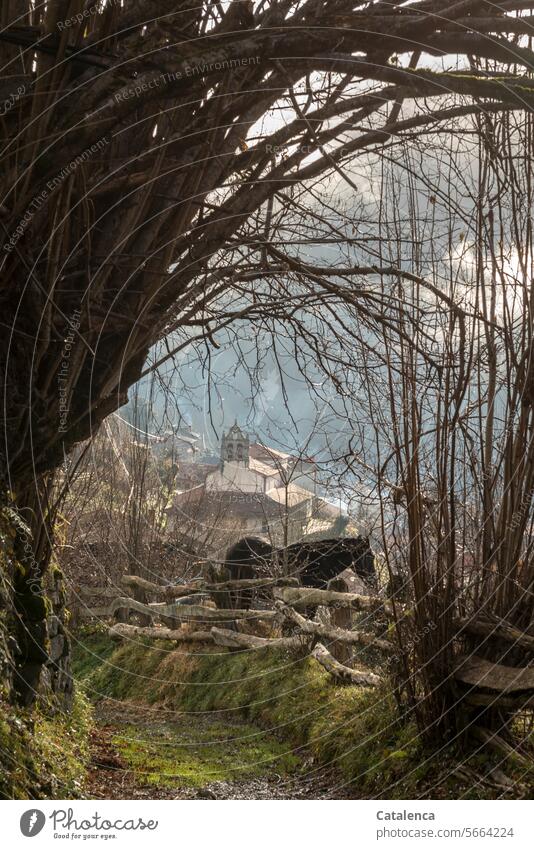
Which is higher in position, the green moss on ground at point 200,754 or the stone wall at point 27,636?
the stone wall at point 27,636

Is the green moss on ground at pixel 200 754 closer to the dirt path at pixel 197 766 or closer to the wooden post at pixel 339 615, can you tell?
the dirt path at pixel 197 766

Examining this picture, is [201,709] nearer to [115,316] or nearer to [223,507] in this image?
[115,316]

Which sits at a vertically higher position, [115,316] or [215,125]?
[215,125]

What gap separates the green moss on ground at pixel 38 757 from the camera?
10.3 ft

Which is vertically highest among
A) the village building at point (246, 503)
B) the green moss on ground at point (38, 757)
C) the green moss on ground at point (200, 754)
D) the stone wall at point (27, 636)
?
→ the village building at point (246, 503)

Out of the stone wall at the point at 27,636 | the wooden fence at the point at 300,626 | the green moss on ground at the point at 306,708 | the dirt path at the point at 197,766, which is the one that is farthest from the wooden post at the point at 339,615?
the stone wall at the point at 27,636

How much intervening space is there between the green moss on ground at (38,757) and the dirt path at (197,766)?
150 mm

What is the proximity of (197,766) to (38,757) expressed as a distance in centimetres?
179

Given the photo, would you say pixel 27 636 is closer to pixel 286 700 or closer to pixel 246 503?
pixel 286 700

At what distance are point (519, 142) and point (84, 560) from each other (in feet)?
37.8

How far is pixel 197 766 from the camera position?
5.08 m
